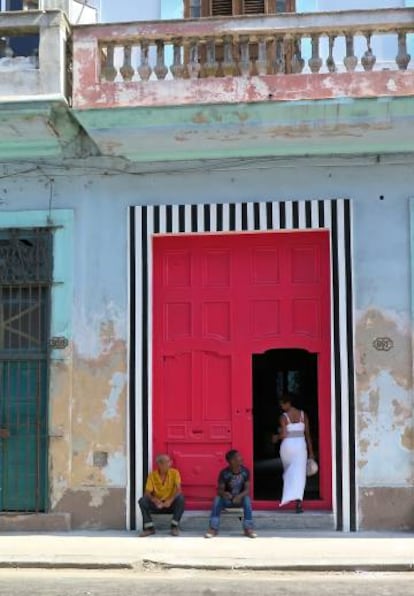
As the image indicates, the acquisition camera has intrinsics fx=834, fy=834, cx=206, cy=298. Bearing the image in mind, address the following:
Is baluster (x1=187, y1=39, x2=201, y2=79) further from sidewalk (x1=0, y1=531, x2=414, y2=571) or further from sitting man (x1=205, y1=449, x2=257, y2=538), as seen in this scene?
sidewalk (x1=0, y1=531, x2=414, y2=571)

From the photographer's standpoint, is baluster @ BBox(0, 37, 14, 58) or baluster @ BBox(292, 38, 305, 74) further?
baluster @ BBox(0, 37, 14, 58)

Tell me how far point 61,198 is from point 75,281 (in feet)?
3.24

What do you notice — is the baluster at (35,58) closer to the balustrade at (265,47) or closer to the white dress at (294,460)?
the balustrade at (265,47)

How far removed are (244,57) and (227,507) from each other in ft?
16.1

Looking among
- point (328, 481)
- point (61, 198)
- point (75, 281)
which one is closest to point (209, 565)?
point (328, 481)

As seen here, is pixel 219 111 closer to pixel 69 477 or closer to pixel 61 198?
pixel 61 198

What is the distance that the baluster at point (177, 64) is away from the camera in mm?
9055

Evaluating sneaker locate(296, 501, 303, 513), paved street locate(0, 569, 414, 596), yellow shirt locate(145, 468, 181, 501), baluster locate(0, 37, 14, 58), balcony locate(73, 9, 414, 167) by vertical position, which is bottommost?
paved street locate(0, 569, 414, 596)

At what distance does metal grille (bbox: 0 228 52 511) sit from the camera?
9.45 metres

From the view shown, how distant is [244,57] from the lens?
29.9 ft

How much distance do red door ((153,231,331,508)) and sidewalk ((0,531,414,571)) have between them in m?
0.93

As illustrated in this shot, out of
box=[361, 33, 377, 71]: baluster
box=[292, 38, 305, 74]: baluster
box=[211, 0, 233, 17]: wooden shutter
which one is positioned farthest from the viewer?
box=[211, 0, 233, 17]: wooden shutter

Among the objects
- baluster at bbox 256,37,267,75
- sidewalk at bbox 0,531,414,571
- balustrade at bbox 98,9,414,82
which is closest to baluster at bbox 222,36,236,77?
balustrade at bbox 98,9,414,82

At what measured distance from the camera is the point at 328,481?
30.5 ft
